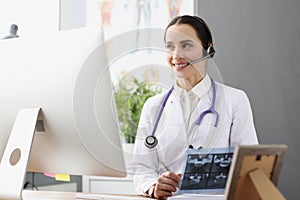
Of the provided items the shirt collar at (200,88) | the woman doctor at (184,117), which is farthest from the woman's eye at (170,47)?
the shirt collar at (200,88)

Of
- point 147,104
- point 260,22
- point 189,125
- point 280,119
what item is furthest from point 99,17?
point 189,125

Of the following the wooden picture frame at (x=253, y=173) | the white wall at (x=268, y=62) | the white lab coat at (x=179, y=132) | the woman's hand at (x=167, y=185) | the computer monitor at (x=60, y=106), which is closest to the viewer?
the wooden picture frame at (x=253, y=173)

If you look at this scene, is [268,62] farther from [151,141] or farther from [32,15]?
[32,15]

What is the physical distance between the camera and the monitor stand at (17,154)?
3.65ft

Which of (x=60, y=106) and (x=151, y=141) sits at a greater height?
(x=60, y=106)

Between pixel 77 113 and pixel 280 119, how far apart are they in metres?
1.62

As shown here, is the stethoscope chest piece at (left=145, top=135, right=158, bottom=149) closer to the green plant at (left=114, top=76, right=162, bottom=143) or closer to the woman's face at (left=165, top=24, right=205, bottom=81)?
the green plant at (left=114, top=76, right=162, bottom=143)

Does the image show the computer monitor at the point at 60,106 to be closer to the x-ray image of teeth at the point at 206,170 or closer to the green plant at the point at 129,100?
the x-ray image of teeth at the point at 206,170

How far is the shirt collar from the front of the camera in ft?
4.84

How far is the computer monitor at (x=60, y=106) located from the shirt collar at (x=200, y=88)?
48 cm

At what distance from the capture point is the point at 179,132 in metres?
1.48

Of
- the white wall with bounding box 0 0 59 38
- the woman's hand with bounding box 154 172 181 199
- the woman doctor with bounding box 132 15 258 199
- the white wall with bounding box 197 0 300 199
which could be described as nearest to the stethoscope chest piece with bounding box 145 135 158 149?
the woman doctor with bounding box 132 15 258 199

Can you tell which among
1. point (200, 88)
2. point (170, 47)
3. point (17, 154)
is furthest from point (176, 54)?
point (17, 154)

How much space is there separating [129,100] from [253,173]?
80 centimetres
